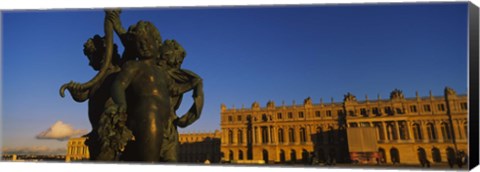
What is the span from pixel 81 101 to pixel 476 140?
7389 mm

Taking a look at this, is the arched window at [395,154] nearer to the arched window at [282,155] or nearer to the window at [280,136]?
the arched window at [282,155]

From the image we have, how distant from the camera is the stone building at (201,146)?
163 feet

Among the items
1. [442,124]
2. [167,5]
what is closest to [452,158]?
[442,124]

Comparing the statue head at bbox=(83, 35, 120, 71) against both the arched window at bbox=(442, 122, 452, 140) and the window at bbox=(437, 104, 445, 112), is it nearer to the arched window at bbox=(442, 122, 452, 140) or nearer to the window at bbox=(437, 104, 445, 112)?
the arched window at bbox=(442, 122, 452, 140)

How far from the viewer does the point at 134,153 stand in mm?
5984

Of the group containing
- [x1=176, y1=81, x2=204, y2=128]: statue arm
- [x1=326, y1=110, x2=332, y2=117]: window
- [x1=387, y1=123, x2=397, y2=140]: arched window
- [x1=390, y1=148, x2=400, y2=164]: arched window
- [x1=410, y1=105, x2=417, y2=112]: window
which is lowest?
[x1=390, y1=148, x2=400, y2=164]: arched window

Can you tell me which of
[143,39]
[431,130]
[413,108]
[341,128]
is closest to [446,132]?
[431,130]

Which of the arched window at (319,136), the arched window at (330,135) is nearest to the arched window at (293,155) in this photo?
the arched window at (319,136)

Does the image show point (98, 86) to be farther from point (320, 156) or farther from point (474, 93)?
point (320, 156)

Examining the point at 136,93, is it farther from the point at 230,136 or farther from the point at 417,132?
the point at 230,136

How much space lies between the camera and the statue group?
5730 mm

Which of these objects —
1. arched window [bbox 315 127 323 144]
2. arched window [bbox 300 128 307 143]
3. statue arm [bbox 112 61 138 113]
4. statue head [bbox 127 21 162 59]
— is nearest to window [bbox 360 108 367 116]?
arched window [bbox 315 127 323 144]

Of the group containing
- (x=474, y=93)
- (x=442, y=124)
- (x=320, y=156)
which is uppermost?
(x=474, y=93)

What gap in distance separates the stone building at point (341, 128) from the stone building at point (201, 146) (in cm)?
236
